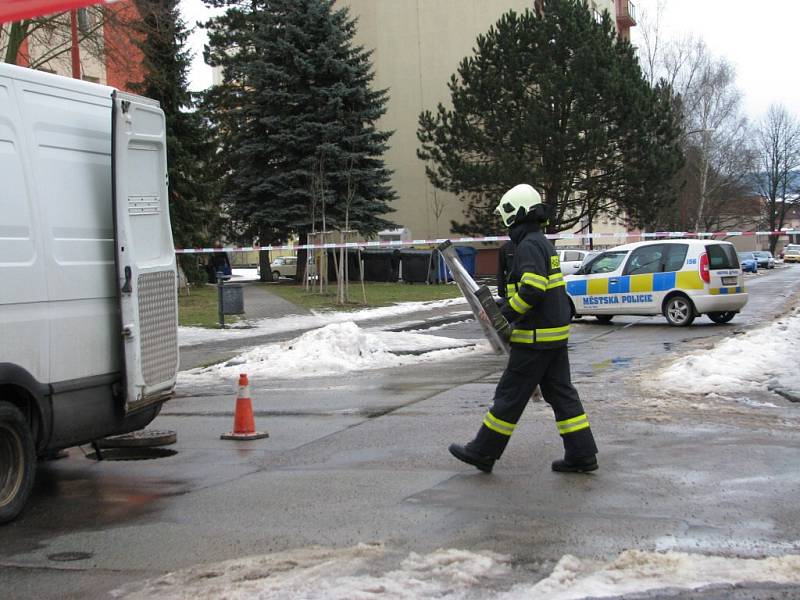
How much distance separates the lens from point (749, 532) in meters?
5.00

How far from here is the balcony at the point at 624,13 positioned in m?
68.0

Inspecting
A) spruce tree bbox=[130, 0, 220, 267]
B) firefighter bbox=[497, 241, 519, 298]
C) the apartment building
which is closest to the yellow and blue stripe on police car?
firefighter bbox=[497, 241, 519, 298]

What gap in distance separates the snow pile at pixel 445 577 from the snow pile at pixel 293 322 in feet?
45.8

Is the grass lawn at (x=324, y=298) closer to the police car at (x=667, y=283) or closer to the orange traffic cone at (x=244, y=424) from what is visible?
the police car at (x=667, y=283)

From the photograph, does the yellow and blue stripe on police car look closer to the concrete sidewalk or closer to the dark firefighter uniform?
the concrete sidewalk

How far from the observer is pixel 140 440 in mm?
8211

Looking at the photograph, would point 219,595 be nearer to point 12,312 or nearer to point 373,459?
point 12,312

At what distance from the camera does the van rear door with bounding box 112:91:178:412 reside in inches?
251

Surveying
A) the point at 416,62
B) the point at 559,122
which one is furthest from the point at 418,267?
the point at 416,62

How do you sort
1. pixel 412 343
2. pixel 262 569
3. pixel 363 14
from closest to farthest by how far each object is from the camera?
pixel 262 569 < pixel 412 343 < pixel 363 14

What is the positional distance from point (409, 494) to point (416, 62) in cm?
4904

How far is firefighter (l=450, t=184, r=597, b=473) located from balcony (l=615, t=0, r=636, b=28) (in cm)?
6616

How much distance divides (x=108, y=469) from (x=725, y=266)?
538 inches

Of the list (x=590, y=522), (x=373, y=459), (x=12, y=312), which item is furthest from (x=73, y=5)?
(x=590, y=522)
